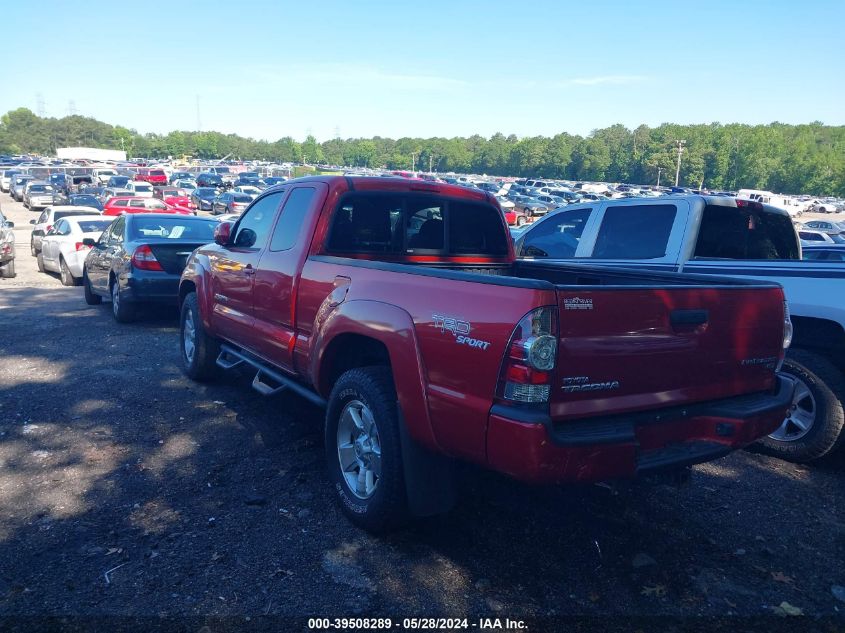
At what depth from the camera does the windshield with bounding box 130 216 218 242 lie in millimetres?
9852

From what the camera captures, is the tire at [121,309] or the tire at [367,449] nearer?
the tire at [367,449]

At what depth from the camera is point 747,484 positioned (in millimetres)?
4855

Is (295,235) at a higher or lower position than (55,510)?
higher

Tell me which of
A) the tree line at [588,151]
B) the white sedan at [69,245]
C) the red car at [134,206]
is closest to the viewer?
the white sedan at [69,245]

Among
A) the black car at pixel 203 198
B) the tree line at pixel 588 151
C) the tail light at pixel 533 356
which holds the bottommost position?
the black car at pixel 203 198

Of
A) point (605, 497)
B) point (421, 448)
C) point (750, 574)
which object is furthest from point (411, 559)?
point (750, 574)

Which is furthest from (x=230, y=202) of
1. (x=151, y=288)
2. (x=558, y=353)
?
(x=558, y=353)

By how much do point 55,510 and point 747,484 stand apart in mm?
4627

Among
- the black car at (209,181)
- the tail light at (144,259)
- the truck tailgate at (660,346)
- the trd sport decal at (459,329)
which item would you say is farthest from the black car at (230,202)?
the truck tailgate at (660,346)

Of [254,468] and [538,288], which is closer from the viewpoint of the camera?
[538,288]

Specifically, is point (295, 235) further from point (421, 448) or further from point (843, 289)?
point (843, 289)

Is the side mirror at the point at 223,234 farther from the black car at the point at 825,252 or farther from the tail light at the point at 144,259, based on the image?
the black car at the point at 825,252

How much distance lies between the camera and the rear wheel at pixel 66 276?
46.2 feet

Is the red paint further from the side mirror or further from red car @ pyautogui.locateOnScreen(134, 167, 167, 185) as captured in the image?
red car @ pyautogui.locateOnScreen(134, 167, 167, 185)
